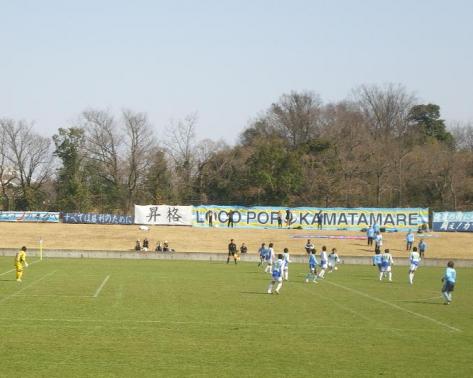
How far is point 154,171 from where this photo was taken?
93625mm

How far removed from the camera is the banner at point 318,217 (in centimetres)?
6956

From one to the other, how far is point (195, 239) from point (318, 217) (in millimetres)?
12417

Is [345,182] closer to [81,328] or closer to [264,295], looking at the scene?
[264,295]

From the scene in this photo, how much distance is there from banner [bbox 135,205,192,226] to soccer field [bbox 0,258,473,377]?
35.9 metres

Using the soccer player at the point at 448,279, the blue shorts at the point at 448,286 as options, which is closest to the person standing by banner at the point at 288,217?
the soccer player at the point at 448,279

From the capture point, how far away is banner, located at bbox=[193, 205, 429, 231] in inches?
2739

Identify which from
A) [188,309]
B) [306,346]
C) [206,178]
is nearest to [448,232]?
[206,178]

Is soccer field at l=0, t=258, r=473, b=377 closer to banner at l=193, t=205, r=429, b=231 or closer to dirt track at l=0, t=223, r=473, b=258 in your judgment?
dirt track at l=0, t=223, r=473, b=258

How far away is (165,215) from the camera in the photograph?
70.6 metres

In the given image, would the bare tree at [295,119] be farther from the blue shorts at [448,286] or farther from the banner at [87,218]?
the blue shorts at [448,286]

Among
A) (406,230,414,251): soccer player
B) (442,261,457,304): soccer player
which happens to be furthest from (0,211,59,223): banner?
(442,261,457,304): soccer player

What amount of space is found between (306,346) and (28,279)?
19082 mm

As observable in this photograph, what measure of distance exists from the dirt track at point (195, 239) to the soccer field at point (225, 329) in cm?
2744

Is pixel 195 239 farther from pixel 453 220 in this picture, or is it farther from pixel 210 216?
pixel 453 220
